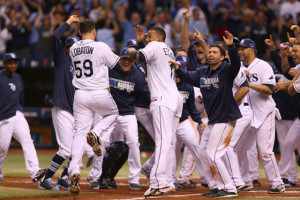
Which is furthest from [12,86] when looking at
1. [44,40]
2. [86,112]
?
[44,40]

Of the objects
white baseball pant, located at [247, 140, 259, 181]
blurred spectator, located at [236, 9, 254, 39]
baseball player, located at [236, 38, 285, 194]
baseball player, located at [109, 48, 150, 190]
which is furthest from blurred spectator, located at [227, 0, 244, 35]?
baseball player, located at [109, 48, 150, 190]

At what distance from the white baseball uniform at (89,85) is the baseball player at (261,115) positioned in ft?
6.68

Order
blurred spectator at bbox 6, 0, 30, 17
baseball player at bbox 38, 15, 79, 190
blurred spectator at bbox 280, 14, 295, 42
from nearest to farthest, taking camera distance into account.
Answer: baseball player at bbox 38, 15, 79, 190 → blurred spectator at bbox 280, 14, 295, 42 → blurred spectator at bbox 6, 0, 30, 17

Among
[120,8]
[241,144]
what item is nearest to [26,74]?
[120,8]

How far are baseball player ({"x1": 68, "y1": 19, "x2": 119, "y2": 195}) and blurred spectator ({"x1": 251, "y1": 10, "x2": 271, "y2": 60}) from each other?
7.86 metres

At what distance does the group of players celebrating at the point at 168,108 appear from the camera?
8398 millimetres

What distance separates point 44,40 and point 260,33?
234 inches

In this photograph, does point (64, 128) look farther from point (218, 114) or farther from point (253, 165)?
point (253, 165)

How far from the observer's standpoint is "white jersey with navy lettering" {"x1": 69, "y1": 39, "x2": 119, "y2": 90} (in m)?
8.39

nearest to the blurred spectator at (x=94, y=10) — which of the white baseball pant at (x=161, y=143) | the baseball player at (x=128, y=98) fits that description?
the baseball player at (x=128, y=98)

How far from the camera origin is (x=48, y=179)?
30.6 ft

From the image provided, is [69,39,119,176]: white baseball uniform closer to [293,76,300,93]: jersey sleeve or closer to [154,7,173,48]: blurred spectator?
[293,76,300,93]: jersey sleeve

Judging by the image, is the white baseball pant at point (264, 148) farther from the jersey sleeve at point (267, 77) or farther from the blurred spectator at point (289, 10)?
the blurred spectator at point (289, 10)

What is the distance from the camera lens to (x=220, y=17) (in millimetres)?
17344
